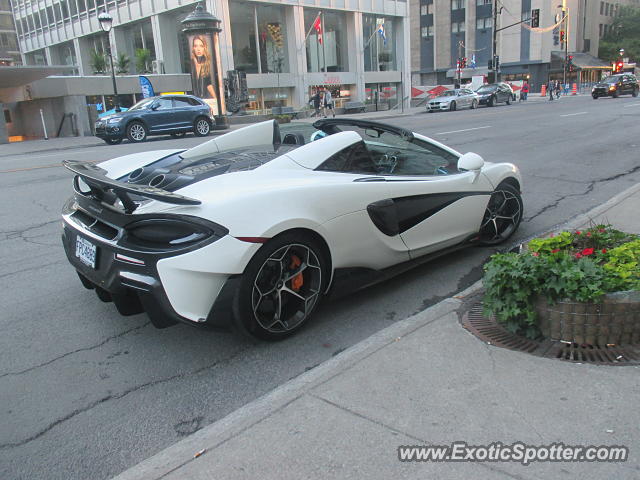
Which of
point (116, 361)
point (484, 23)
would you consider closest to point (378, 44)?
point (484, 23)

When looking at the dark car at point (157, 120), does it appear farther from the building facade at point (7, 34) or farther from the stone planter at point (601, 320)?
the building facade at point (7, 34)

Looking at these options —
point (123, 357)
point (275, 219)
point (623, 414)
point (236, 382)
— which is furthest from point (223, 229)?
point (623, 414)

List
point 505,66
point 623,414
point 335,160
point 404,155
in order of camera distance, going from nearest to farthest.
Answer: point 623,414 → point 335,160 → point 404,155 → point 505,66

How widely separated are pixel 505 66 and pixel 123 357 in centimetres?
7608

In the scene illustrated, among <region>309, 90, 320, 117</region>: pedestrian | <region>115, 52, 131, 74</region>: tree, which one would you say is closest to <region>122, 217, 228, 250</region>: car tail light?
<region>309, 90, 320, 117</region>: pedestrian

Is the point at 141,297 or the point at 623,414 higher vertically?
the point at 141,297

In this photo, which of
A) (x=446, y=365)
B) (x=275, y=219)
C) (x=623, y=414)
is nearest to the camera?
(x=623, y=414)

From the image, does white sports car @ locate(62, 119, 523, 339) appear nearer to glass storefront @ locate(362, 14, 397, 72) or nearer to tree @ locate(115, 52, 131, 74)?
tree @ locate(115, 52, 131, 74)

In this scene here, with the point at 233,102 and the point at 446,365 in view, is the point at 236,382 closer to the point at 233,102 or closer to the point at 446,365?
the point at 446,365

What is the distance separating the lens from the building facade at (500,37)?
68300 mm

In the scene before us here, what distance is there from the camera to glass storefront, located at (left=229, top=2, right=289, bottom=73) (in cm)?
3812

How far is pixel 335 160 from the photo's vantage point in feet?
13.0

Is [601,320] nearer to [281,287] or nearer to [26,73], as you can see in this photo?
[281,287]

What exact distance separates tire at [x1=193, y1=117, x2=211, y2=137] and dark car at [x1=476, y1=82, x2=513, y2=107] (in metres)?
23.4
